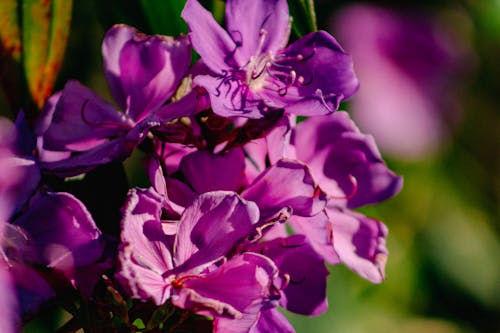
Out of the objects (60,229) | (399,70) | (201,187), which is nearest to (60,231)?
(60,229)

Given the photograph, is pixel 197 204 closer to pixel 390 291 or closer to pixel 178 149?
pixel 178 149

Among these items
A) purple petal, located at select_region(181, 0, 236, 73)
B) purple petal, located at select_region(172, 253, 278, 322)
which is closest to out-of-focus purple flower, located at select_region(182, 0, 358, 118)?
purple petal, located at select_region(181, 0, 236, 73)

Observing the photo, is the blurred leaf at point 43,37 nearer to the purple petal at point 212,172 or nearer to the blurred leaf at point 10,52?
the blurred leaf at point 10,52

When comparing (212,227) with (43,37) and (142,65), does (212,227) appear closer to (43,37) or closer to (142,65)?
(142,65)

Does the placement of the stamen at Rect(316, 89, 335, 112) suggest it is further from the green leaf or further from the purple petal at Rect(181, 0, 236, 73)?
the green leaf

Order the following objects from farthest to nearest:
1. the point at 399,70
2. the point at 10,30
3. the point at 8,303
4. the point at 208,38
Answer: the point at 399,70
the point at 10,30
the point at 208,38
the point at 8,303
